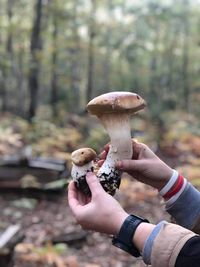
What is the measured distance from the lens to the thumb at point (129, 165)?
1.86 m

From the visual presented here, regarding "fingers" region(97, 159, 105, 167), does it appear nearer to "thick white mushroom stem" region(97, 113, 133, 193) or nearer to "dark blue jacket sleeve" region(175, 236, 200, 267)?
"thick white mushroom stem" region(97, 113, 133, 193)

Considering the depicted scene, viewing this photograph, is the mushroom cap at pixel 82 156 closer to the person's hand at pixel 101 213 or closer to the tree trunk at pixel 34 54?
the person's hand at pixel 101 213

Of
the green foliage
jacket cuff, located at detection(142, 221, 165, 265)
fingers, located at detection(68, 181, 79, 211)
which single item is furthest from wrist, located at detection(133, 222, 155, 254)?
the green foliage

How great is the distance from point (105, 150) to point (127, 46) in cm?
2183

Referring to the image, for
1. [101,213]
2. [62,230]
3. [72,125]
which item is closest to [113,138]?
[101,213]

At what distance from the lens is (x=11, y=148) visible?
34.5 ft

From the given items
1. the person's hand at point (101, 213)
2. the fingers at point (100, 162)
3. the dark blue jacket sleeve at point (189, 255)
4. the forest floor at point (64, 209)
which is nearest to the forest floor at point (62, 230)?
the forest floor at point (64, 209)

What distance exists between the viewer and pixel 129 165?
6.18ft

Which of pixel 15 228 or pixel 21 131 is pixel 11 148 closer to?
pixel 21 131

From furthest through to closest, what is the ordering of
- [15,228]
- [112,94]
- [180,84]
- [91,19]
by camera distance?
[180,84]
[91,19]
[15,228]
[112,94]

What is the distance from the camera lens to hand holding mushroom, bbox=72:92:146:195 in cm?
181

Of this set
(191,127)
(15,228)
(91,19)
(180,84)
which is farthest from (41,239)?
(180,84)

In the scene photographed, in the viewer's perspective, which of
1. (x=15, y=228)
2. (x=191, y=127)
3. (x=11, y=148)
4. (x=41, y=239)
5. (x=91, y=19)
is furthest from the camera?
(x=91, y=19)

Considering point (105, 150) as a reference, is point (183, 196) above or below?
below
